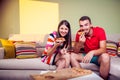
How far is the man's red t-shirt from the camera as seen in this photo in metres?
3.02

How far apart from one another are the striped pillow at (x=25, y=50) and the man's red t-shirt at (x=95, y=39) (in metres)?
0.75

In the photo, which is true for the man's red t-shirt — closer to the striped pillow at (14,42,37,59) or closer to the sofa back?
the sofa back

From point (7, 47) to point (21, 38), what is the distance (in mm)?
374

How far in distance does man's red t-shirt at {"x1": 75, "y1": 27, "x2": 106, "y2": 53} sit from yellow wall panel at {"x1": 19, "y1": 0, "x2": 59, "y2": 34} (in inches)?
30.2

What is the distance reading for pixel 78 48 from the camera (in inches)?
125

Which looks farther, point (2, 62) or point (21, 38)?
point (21, 38)

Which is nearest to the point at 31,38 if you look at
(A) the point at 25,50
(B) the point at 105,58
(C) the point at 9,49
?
(A) the point at 25,50

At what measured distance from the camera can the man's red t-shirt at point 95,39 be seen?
119 inches

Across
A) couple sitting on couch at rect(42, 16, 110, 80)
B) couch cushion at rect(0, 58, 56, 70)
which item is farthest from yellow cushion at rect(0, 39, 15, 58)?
couple sitting on couch at rect(42, 16, 110, 80)

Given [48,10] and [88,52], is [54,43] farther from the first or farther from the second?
[48,10]

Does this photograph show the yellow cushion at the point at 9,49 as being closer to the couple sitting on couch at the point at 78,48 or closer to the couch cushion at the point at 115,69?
the couple sitting on couch at the point at 78,48

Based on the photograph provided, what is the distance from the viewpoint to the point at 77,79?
6.38ft

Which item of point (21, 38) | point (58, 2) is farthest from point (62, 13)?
point (21, 38)

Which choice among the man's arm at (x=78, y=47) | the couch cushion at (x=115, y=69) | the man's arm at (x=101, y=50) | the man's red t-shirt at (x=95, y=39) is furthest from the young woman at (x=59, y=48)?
the couch cushion at (x=115, y=69)
